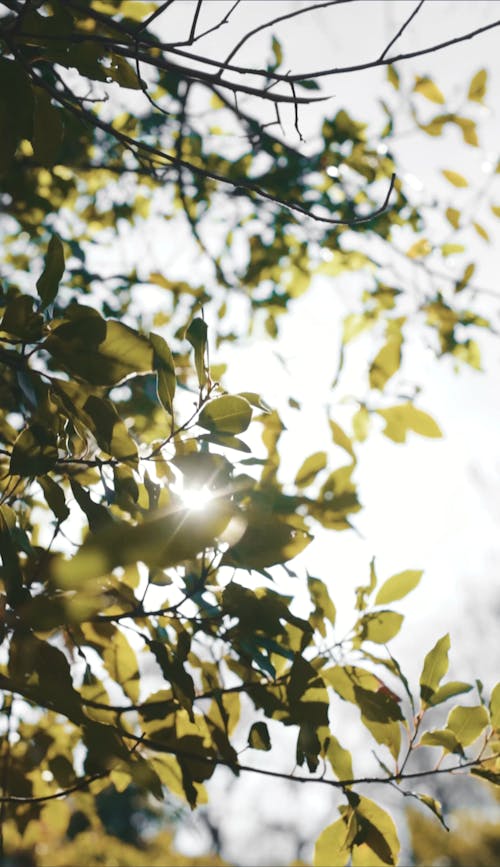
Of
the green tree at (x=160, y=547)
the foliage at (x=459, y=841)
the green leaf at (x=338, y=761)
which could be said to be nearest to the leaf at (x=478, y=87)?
the green tree at (x=160, y=547)

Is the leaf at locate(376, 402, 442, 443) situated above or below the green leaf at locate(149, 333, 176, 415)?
above

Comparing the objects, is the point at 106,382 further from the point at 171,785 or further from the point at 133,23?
the point at 133,23

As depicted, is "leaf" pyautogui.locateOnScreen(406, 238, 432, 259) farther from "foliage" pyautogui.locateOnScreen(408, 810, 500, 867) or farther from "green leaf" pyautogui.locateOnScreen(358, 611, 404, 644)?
"foliage" pyautogui.locateOnScreen(408, 810, 500, 867)

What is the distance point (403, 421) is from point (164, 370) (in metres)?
0.84

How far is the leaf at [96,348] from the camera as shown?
792mm

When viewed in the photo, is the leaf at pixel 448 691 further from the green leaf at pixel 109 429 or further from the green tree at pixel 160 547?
the green leaf at pixel 109 429

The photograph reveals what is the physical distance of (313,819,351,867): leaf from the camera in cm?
109

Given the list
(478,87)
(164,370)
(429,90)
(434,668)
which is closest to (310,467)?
(434,668)

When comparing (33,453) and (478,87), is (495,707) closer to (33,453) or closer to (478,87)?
(33,453)

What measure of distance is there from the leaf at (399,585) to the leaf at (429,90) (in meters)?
Answer: 1.40

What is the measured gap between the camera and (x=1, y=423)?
3.80 ft

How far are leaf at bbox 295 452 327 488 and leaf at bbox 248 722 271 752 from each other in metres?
0.58

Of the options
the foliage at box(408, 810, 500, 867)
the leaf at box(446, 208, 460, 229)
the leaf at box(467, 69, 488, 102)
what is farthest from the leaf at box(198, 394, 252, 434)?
the foliage at box(408, 810, 500, 867)

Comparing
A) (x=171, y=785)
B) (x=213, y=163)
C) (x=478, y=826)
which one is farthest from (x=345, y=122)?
(x=478, y=826)
